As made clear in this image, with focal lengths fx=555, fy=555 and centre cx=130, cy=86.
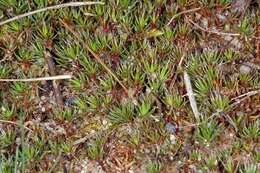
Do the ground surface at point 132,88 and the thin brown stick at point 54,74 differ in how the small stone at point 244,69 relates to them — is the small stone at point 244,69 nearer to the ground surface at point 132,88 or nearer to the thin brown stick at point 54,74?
the ground surface at point 132,88

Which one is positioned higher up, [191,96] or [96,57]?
[96,57]

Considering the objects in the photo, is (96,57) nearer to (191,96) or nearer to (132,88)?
(132,88)

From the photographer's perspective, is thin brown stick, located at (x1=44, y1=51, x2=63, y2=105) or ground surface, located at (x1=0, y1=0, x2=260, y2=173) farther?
thin brown stick, located at (x1=44, y1=51, x2=63, y2=105)

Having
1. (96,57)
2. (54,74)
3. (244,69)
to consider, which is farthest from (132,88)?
(244,69)

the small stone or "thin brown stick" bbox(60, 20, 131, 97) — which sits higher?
"thin brown stick" bbox(60, 20, 131, 97)

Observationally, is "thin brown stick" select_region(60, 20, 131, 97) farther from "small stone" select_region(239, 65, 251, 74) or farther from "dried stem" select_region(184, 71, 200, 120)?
"small stone" select_region(239, 65, 251, 74)

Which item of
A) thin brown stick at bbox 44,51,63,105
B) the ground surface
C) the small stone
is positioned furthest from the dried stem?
thin brown stick at bbox 44,51,63,105

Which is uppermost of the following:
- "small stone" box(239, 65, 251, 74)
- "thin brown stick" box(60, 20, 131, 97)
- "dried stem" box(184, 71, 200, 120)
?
"thin brown stick" box(60, 20, 131, 97)

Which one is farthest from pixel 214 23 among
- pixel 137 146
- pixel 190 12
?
pixel 137 146

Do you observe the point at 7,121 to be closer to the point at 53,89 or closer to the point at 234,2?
the point at 53,89
